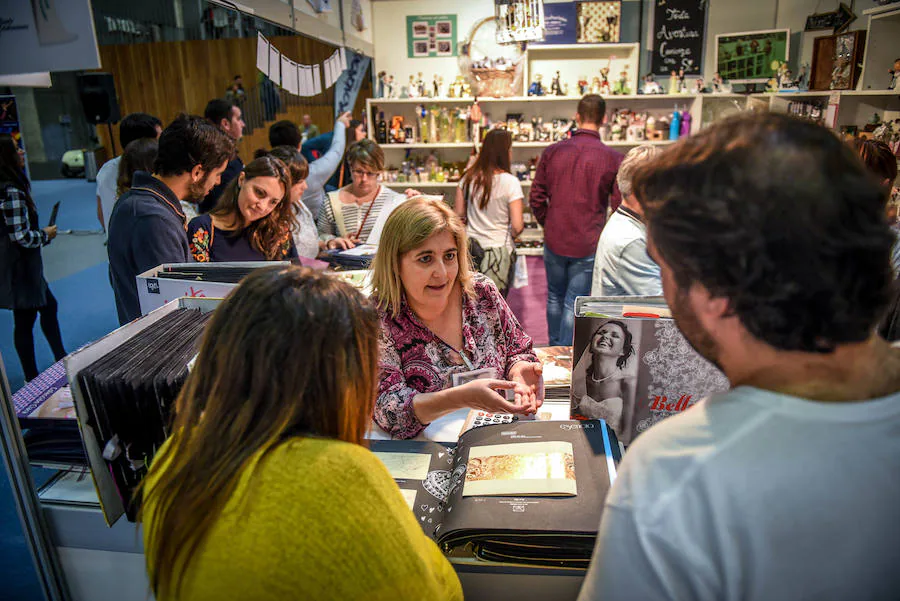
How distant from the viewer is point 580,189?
3.89 m

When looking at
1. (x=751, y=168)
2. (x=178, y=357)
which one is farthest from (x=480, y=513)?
(x=751, y=168)

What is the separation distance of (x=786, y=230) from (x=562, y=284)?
142 inches

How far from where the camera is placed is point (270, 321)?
0.79 metres

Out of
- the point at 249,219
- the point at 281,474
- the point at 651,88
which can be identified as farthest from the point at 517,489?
the point at 651,88

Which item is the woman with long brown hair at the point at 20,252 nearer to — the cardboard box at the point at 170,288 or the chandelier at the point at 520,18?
the cardboard box at the point at 170,288

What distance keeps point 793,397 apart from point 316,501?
545 mm

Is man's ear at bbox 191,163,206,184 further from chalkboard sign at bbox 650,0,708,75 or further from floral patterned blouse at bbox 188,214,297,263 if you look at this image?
chalkboard sign at bbox 650,0,708,75

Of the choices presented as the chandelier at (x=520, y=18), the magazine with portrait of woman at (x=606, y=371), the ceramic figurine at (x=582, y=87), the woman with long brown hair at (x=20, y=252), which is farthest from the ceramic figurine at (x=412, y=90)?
the magazine with portrait of woman at (x=606, y=371)

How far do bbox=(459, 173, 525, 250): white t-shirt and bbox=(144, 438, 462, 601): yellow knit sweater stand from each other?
349cm

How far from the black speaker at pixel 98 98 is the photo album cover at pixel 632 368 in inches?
266

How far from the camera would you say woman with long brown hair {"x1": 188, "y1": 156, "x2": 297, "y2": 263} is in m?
2.55

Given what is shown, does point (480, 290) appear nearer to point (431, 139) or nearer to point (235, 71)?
point (431, 139)

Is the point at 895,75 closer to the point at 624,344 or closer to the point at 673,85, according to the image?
the point at 673,85

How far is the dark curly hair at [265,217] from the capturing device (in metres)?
2.57
